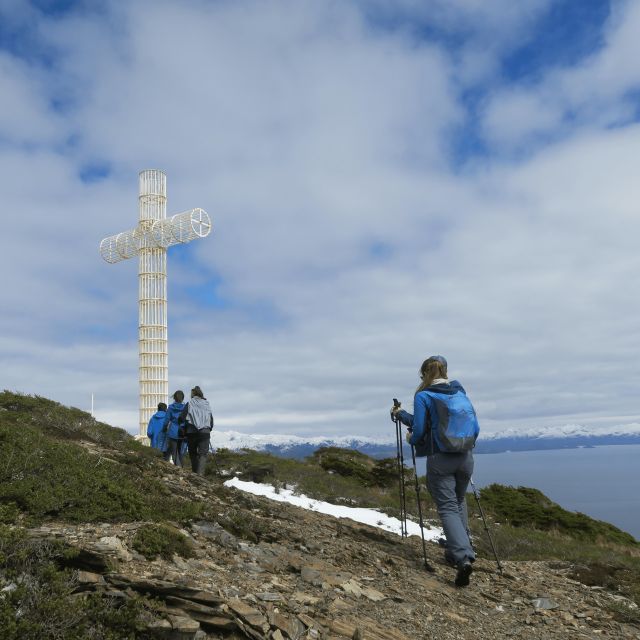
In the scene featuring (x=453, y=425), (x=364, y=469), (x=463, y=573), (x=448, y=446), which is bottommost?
(x=463, y=573)

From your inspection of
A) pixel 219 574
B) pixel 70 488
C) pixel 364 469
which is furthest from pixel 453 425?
pixel 364 469

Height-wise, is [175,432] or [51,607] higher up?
[175,432]

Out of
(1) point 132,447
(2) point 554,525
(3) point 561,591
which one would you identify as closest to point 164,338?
(1) point 132,447

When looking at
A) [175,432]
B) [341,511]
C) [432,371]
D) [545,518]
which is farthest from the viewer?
[545,518]

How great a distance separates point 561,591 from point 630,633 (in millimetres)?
1391

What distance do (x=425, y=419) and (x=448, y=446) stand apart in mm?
421

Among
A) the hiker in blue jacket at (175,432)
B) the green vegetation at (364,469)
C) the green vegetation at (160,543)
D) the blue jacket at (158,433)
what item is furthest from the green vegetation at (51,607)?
the green vegetation at (364,469)

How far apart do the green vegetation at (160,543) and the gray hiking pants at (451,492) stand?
10.0 ft

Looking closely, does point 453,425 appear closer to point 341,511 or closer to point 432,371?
point 432,371

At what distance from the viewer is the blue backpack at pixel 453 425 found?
727 cm

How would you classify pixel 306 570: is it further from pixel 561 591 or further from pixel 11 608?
pixel 561 591

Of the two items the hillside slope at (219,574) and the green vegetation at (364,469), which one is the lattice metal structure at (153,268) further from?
the hillside slope at (219,574)

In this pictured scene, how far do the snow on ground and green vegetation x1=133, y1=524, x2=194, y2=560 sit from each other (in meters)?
6.91

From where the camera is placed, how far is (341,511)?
1520 centimetres
